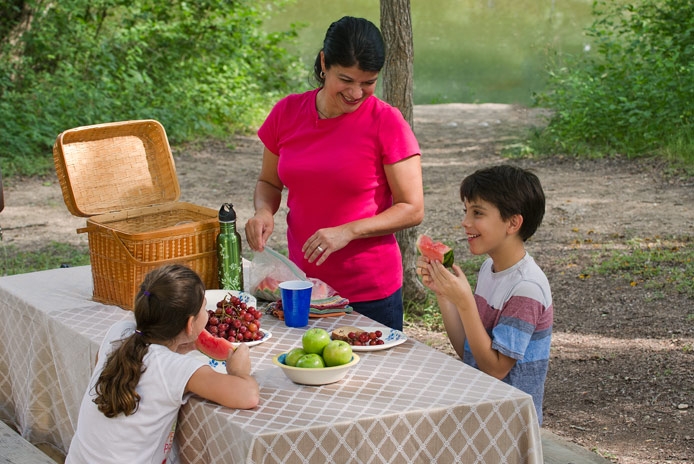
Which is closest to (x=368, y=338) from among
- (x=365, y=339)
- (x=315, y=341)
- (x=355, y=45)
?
(x=365, y=339)

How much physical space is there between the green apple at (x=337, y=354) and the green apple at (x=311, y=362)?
22 mm

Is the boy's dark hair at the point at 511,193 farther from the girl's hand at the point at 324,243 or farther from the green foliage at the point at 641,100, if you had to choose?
the green foliage at the point at 641,100

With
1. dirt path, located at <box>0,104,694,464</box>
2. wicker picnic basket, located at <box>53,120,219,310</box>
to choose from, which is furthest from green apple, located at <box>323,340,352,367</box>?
dirt path, located at <box>0,104,694,464</box>

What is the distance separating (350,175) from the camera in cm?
327

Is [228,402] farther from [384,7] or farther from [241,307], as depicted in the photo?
[384,7]

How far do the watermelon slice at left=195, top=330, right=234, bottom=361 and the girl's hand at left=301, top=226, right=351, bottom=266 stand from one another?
0.54 metres

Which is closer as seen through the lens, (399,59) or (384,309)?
(384,309)

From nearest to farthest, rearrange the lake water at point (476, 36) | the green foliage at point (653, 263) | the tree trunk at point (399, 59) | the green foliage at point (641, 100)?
the tree trunk at point (399, 59) < the green foliage at point (653, 263) < the green foliage at point (641, 100) < the lake water at point (476, 36)

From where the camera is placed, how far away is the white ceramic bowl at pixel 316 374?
251 centimetres

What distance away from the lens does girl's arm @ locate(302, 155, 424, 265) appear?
3.11 m

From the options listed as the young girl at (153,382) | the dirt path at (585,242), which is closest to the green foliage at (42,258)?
the dirt path at (585,242)

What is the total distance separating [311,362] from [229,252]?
950 mm

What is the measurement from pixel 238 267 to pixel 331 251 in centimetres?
46

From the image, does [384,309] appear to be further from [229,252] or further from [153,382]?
[153,382]
